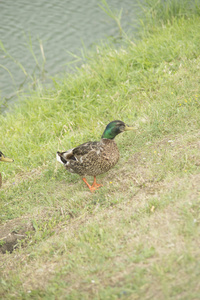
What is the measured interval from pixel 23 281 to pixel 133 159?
6.51 ft

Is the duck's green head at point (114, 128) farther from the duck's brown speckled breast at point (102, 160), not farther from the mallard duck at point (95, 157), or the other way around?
the duck's brown speckled breast at point (102, 160)

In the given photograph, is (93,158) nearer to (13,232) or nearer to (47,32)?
(13,232)

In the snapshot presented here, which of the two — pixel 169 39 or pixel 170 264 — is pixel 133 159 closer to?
pixel 170 264

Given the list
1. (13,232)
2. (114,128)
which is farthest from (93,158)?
(13,232)

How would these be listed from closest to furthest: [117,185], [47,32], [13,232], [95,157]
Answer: [13,232]
[117,185]
[95,157]
[47,32]

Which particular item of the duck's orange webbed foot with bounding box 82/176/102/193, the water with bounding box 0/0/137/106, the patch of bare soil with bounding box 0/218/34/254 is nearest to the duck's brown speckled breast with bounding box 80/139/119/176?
the duck's orange webbed foot with bounding box 82/176/102/193

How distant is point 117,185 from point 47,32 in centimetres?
665

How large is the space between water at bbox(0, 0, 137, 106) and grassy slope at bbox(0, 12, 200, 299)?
1309 millimetres

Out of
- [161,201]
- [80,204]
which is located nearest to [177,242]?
[161,201]

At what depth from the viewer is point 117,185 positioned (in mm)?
4152

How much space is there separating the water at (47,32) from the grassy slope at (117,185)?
1309 mm

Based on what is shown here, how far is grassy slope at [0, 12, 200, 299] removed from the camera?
9.35ft

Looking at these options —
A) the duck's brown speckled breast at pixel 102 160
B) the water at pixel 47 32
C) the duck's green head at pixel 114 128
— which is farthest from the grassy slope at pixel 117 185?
the water at pixel 47 32

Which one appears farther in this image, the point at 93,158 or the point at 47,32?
the point at 47,32
